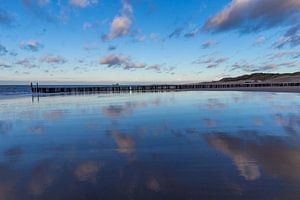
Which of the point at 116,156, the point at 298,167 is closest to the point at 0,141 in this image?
the point at 116,156

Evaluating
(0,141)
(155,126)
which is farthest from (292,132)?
(0,141)

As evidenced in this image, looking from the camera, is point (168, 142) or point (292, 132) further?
point (292, 132)

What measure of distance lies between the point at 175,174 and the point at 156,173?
37 centimetres

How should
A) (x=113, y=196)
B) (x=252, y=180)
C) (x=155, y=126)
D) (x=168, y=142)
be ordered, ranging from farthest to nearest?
(x=155, y=126) < (x=168, y=142) < (x=252, y=180) < (x=113, y=196)

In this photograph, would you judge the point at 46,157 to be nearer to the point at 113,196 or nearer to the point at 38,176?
the point at 38,176

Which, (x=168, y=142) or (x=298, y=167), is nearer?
(x=298, y=167)

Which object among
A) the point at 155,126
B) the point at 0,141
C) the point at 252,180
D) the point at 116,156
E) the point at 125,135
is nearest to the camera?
the point at 252,180

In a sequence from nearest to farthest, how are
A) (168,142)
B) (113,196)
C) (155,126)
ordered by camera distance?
(113,196) → (168,142) → (155,126)

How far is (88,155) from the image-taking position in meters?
6.52

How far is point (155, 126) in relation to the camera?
10.8m

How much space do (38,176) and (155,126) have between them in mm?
6220

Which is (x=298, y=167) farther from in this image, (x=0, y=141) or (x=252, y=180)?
(x=0, y=141)

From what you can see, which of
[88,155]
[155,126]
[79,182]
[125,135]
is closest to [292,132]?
[155,126]

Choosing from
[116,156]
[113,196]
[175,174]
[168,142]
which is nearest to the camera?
[113,196]
